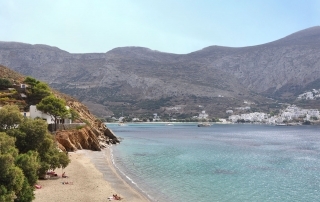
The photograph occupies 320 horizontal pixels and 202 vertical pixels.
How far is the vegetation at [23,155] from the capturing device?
1617cm

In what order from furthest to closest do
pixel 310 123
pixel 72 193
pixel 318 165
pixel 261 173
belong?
pixel 310 123 → pixel 318 165 → pixel 261 173 → pixel 72 193

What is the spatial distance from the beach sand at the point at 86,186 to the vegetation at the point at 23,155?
1311mm

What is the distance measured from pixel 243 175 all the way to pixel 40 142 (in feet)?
64.9

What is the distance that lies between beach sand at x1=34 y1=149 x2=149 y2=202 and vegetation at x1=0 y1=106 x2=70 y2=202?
51.6 inches

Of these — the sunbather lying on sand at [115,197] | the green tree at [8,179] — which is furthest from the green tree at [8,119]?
the green tree at [8,179]

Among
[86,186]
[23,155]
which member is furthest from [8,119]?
[86,186]

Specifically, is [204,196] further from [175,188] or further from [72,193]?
[72,193]

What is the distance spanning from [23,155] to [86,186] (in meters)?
6.41

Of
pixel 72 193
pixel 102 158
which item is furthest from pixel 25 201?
pixel 102 158

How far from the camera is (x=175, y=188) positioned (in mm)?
27484

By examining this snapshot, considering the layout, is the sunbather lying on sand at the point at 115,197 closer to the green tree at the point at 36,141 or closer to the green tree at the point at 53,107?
the green tree at the point at 36,141

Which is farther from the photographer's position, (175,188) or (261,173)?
(261,173)

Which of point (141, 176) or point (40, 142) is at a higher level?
point (40, 142)

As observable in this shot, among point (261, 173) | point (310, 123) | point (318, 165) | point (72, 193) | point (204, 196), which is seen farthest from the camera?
point (310, 123)
